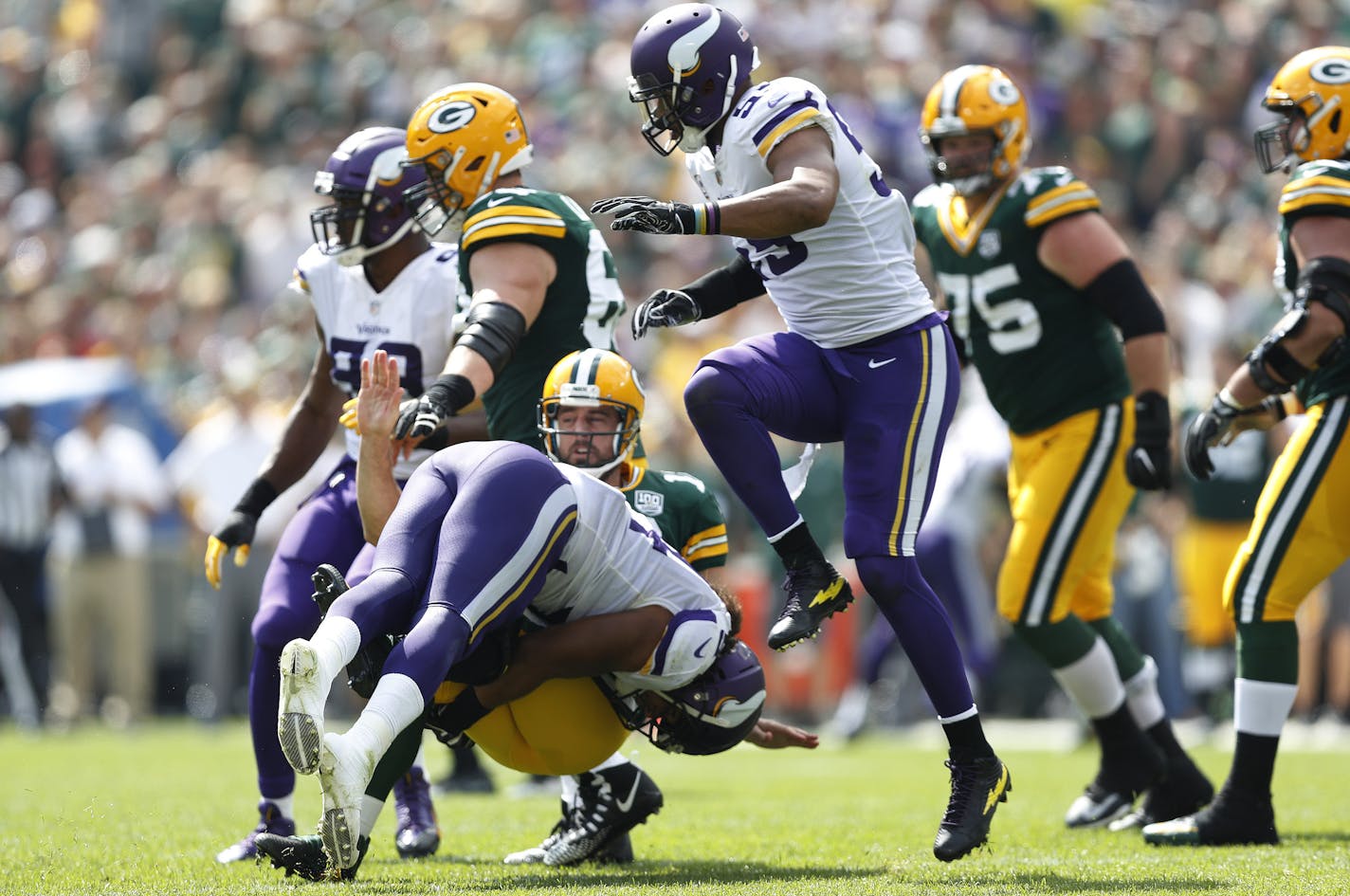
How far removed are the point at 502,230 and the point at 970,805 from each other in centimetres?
205

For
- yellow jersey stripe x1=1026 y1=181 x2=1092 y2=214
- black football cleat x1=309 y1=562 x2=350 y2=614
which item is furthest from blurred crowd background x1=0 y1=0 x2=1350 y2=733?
black football cleat x1=309 y1=562 x2=350 y2=614

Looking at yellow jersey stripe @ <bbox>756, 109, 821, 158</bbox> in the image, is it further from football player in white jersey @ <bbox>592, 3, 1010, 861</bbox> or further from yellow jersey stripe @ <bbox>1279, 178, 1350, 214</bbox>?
yellow jersey stripe @ <bbox>1279, 178, 1350, 214</bbox>

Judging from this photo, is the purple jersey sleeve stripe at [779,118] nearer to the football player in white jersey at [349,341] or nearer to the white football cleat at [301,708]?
the football player in white jersey at [349,341]

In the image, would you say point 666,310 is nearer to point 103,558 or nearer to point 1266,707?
point 1266,707

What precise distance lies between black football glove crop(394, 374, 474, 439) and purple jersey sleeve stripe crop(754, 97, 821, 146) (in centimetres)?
102

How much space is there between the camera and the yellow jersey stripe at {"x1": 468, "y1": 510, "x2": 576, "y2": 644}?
4.53m

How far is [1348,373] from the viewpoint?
5621mm

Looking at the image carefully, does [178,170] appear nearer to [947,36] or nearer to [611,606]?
[947,36]

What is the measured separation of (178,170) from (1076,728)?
9855mm

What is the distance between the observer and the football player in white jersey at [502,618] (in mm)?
4246

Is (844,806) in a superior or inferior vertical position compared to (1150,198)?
inferior

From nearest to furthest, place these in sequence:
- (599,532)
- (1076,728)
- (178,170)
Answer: (599,532)
(1076,728)
(178,170)

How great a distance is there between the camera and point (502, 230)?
539 centimetres

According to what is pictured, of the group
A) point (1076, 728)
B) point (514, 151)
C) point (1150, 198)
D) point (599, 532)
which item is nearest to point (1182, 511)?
point (1076, 728)
